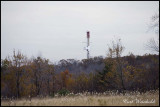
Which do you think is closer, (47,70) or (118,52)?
(118,52)

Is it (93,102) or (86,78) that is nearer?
(93,102)

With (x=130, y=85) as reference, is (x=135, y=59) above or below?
above

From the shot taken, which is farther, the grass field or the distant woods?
the distant woods

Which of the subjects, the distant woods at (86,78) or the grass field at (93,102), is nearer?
the grass field at (93,102)

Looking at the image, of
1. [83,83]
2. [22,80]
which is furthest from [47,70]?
[83,83]

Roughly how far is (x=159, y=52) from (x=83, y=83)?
2889cm

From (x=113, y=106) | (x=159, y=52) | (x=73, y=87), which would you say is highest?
(x=159, y=52)

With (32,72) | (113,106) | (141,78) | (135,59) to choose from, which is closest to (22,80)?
(32,72)

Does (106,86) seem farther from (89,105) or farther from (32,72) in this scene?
(89,105)

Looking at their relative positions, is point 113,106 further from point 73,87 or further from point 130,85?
point 73,87

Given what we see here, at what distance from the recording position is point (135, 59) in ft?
139

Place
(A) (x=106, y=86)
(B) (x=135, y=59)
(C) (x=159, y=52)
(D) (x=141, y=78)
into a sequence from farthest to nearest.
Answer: (B) (x=135, y=59), (A) (x=106, y=86), (D) (x=141, y=78), (C) (x=159, y=52)

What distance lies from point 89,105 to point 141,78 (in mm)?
21487

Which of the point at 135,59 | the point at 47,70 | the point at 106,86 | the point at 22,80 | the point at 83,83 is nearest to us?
the point at 22,80
